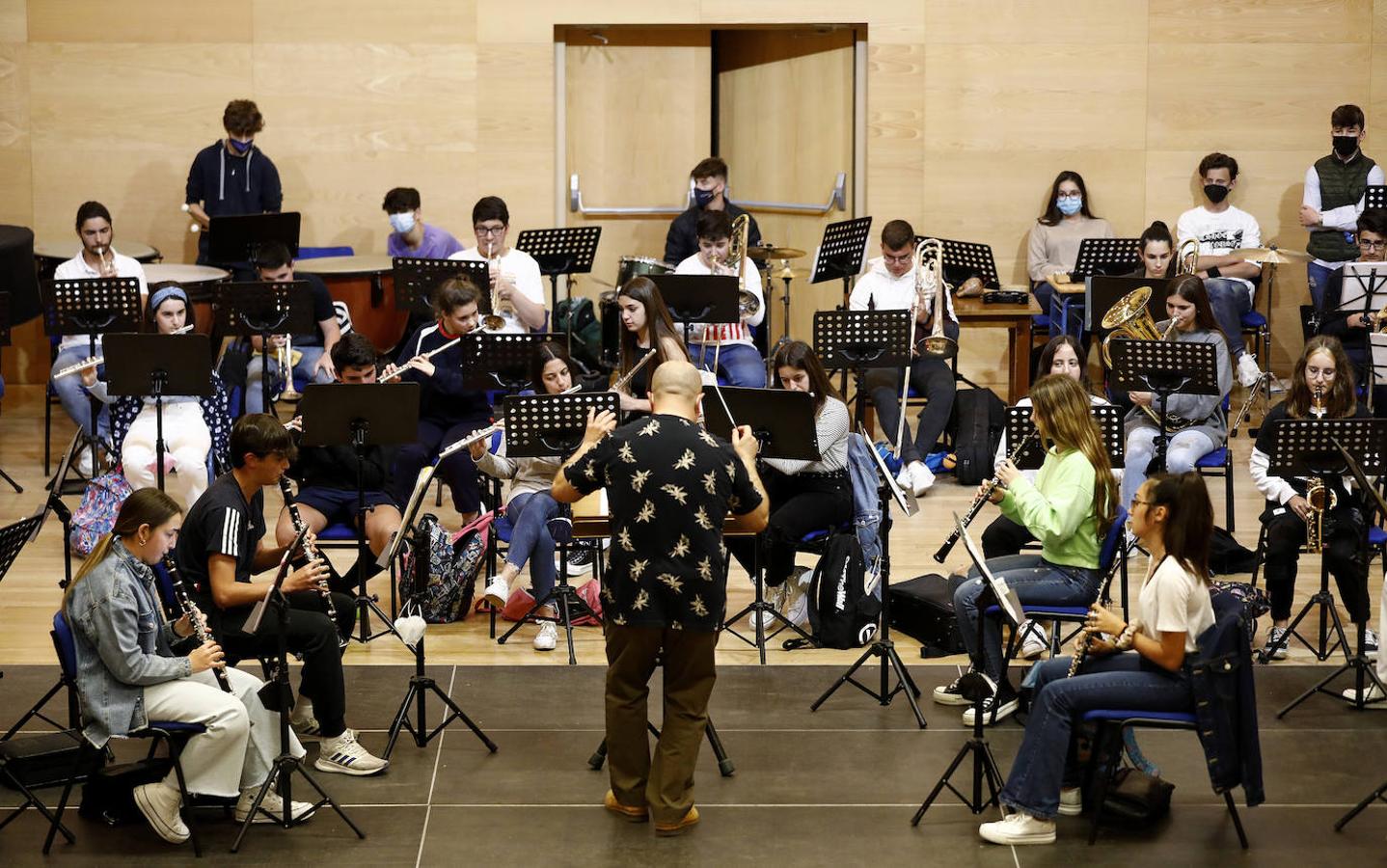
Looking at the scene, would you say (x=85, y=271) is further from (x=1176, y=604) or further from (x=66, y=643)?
(x=1176, y=604)

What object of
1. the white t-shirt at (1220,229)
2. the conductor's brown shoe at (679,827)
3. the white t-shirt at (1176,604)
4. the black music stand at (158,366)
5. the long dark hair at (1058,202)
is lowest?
the conductor's brown shoe at (679,827)

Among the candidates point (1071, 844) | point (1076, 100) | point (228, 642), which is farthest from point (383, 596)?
point (1076, 100)

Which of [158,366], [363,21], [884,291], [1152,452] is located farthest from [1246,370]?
[363,21]

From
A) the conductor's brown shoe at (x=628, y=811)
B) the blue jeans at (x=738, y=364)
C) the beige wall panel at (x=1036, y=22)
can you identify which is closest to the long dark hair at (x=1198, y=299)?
the blue jeans at (x=738, y=364)

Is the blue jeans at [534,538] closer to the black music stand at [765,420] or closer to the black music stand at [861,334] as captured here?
the black music stand at [765,420]

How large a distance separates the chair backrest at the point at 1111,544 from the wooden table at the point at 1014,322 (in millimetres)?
4025

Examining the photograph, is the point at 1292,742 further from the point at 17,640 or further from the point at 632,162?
the point at 632,162

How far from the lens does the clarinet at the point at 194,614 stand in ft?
17.0

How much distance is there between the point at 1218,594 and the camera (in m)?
5.17

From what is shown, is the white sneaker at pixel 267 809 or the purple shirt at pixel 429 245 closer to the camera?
the white sneaker at pixel 267 809

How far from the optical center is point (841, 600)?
7.03m

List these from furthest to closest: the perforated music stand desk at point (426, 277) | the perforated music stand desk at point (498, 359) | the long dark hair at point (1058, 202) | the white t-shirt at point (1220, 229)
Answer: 1. the long dark hair at point (1058, 202)
2. the white t-shirt at point (1220, 229)
3. the perforated music stand desk at point (426, 277)
4. the perforated music stand desk at point (498, 359)

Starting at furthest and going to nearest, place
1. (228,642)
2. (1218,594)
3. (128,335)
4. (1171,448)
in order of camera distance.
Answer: (1171,448) < (128,335) < (228,642) < (1218,594)

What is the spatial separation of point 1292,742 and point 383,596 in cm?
387
